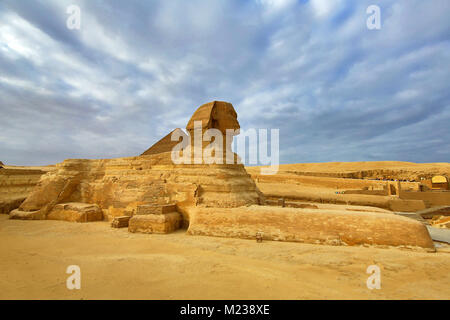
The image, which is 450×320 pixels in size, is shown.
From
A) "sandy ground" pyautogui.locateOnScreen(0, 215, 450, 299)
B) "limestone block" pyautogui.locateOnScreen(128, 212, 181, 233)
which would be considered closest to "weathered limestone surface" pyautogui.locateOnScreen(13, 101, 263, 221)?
"limestone block" pyautogui.locateOnScreen(128, 212, 181, 233)

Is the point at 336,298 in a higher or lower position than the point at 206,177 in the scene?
A: lower

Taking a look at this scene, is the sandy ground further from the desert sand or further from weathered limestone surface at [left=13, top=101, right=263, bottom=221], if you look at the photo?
weathered limestone surface at [left=13, top=101, right=263, bottom=221]

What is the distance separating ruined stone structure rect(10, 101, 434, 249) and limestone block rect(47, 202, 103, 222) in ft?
0.11

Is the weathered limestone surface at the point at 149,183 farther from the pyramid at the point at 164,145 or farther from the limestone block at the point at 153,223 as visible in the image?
the limestone block at the point at 153,223

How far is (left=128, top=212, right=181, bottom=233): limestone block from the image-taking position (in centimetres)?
633

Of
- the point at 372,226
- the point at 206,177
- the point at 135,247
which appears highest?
the point at 206,177

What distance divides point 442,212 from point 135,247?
14.4 m

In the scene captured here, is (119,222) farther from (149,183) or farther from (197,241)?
(197,241)

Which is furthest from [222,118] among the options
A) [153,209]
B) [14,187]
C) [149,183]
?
[14,187]
